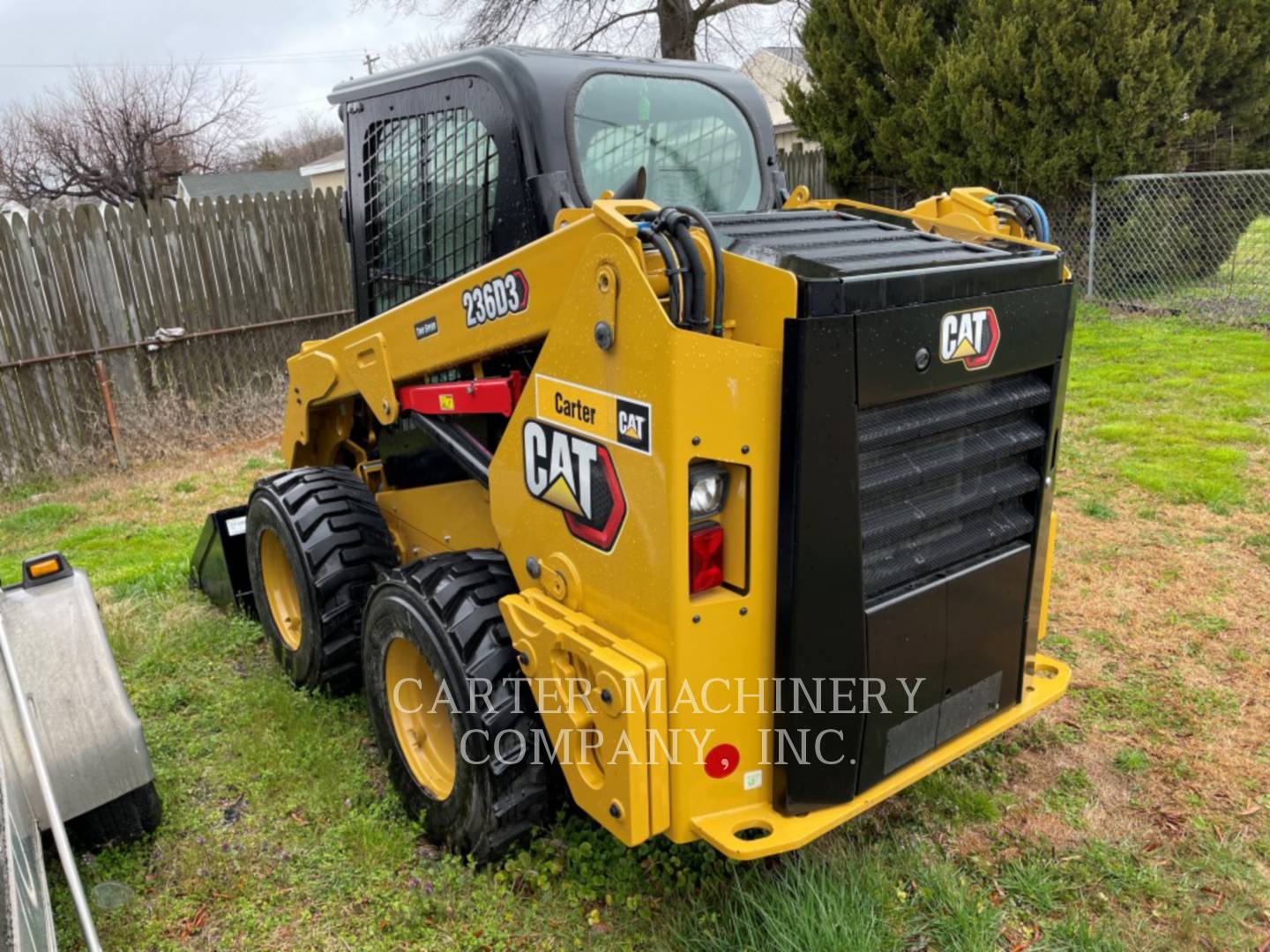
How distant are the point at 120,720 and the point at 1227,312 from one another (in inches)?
430

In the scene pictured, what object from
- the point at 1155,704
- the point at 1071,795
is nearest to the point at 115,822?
the point at 1071,795

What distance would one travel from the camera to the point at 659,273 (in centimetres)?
219

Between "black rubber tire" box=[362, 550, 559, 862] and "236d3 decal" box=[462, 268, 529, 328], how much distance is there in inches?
29.0

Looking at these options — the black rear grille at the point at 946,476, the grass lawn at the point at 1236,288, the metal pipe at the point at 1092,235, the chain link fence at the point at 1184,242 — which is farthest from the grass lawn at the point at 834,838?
the metal pipe at the point at 1092,235

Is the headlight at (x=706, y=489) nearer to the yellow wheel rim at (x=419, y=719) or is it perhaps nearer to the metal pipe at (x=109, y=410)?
the yellow wheel rim at (x=419, y=719)

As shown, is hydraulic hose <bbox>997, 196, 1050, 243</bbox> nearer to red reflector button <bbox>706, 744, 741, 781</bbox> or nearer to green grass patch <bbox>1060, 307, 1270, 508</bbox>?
red reflector button <bbox>706, 744, 741, 781</bbox>

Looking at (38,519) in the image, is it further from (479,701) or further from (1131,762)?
(1131,762)

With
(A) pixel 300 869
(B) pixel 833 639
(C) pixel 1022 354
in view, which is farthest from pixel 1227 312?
(A) pixel 300 869

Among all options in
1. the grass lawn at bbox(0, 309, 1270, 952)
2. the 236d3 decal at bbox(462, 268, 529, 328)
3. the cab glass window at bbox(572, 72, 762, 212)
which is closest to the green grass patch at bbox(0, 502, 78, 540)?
the grass lawn at bbox(0, 309, 1270, 952)

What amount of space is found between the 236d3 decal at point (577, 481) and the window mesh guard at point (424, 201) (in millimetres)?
906

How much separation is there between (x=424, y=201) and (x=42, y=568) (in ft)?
6.03

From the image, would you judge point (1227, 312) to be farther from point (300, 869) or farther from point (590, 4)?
point (590, 4)

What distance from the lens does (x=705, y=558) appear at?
2.19 metres

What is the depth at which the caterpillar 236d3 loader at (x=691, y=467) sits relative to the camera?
2111 millimetres
